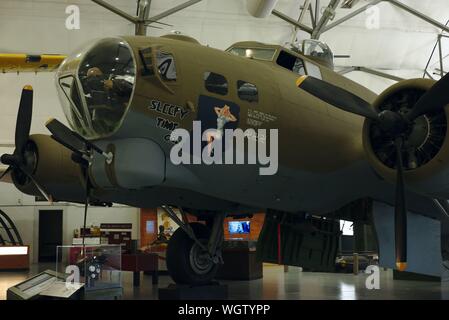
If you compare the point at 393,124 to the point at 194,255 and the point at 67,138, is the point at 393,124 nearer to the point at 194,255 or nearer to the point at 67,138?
the point at 67,138

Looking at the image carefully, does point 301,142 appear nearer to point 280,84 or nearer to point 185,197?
point 280,84

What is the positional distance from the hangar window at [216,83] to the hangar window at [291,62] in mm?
1564

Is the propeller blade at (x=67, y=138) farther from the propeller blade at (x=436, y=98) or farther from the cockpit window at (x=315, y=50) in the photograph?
the cockpit window at (x=315, y=50)

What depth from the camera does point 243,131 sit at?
725 centimetres

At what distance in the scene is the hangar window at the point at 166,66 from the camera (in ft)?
22.2

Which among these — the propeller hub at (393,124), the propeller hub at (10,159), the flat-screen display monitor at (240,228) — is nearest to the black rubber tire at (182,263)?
the propeller hub at (10,159)

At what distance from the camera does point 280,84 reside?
7.79 meters

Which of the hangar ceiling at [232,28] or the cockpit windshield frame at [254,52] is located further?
the hangar ceiling at [232,28]

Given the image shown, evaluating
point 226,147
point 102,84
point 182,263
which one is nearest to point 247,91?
Answer: point 226,147

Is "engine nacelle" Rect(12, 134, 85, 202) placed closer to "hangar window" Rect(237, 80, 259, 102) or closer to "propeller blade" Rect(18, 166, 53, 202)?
"propeller blade" Rect(18, 166, 53, 202)

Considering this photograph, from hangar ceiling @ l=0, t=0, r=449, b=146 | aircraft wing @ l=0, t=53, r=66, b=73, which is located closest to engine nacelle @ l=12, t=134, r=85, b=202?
aircraft wing @ l=0, t=53, r=66, b=73

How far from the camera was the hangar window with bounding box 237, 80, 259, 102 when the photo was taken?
729 cm

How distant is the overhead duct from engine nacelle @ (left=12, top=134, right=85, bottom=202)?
24.6ft
